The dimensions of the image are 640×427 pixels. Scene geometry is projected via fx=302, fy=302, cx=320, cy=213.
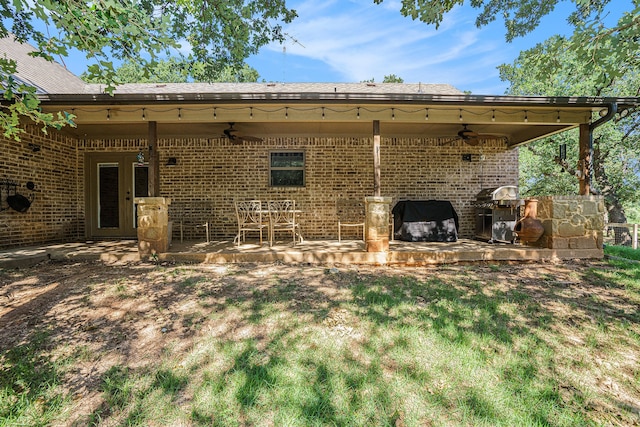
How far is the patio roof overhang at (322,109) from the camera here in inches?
192

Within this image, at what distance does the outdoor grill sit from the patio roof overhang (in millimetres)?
1395

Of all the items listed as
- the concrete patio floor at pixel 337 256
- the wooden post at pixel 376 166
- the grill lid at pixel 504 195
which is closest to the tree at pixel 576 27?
the wooden post at pixel 376 166

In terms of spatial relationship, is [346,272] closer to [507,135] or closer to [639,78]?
[507,135]

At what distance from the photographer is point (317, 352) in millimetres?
2373

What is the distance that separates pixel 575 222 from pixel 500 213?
1.23 m

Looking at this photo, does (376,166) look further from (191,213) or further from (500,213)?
(191,213)

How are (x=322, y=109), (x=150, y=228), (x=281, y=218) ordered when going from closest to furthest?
1. (x=150, y=228)
2. (x=322, y=109)
3. (x=281, y=218)

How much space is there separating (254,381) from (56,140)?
776 centimetres

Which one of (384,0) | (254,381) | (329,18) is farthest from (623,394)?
(329,18)

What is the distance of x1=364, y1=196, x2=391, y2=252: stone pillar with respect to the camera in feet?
16.5

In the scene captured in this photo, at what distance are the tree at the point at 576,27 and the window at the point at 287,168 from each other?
3.69 meters

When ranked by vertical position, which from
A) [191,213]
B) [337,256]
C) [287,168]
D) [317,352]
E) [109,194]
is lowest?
[317,352]

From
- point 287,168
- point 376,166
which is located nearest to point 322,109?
point 376,166

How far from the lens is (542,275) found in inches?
169
